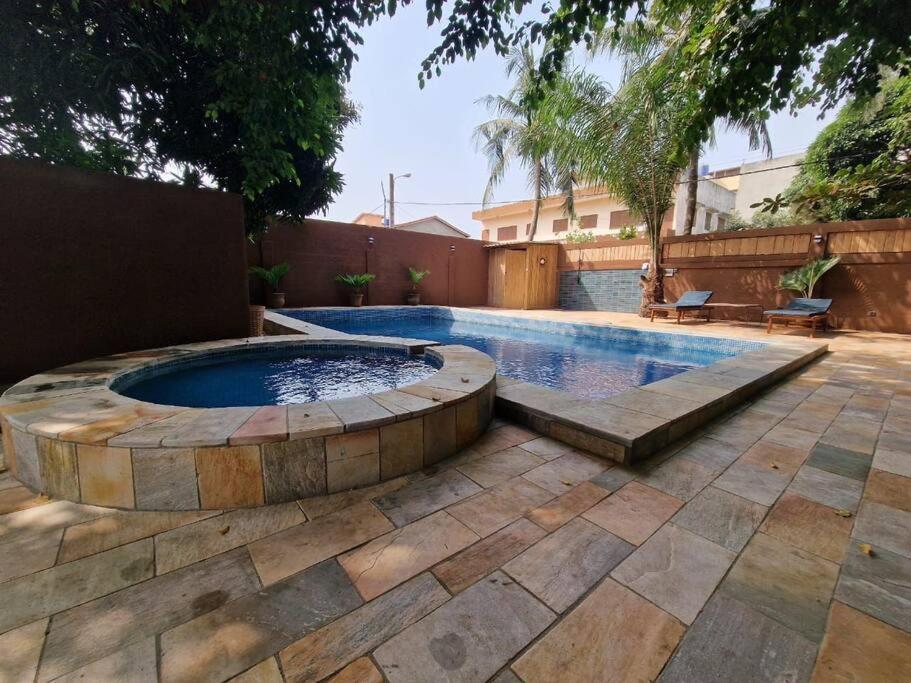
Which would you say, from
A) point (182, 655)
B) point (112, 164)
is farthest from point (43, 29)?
point (182, 655)

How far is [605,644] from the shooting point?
1068 millimetres

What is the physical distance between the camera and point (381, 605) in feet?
3.93

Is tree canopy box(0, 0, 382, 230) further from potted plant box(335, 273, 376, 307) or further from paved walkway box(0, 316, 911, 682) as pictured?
potted plant box(335, 273, 376, 307)

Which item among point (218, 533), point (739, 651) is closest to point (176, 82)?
point (218, 533)

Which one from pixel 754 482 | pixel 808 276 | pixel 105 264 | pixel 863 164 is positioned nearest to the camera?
pixel 754 482

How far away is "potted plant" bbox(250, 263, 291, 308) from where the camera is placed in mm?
9325

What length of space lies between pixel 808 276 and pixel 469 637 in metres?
9.22

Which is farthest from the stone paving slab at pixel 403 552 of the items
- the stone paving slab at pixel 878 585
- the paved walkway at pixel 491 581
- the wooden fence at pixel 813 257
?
the wooden fence at pixel 813 257

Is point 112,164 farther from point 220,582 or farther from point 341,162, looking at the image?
point 220,582

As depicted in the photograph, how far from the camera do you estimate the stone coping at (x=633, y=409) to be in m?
2.21

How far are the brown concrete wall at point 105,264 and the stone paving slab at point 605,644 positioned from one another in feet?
14.3

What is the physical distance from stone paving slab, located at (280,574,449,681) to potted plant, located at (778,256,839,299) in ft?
29.9

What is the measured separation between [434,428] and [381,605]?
1011 millimetres

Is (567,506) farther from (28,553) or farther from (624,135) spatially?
(624,135)
